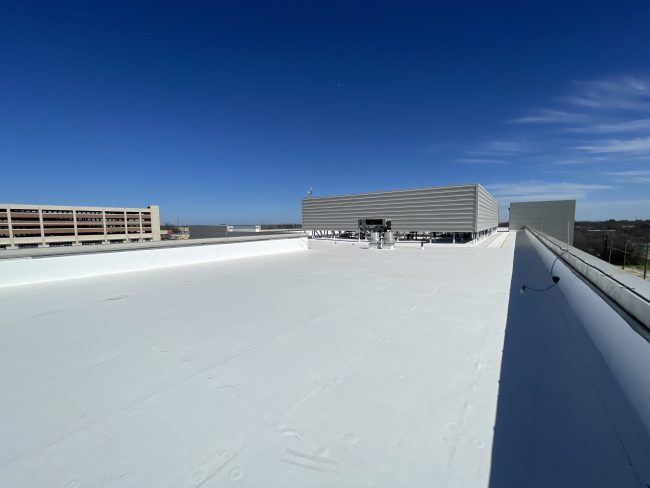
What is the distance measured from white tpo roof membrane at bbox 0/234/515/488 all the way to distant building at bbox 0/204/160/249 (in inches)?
2065

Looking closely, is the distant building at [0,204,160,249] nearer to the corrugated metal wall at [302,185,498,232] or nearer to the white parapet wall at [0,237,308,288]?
the corrugated metal wall at [302,185,498,232]

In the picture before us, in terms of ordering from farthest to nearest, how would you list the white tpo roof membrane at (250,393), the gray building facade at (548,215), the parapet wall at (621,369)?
the gray building facade at (548,215) < the parapet wall at (621,369) < the white tpo roof membrane at (250,393)

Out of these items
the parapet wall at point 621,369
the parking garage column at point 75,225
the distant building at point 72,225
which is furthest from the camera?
the parking garage column at point 75,225

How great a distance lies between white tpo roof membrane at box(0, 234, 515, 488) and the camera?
5.16ft

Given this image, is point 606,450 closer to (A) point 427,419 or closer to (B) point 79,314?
(A) point 427,419

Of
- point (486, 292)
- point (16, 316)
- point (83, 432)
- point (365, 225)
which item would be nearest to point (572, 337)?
point (486, 292)

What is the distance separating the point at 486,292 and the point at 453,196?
18.1 meters

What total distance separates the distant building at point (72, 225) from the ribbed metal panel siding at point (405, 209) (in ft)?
115

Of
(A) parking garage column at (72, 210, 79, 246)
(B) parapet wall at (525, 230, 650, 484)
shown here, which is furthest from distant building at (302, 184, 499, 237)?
(A) parking garage column at (72, 210, 79, 246)

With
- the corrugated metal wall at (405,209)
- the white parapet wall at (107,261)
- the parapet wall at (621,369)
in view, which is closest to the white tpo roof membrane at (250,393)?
the parapet wall at (621,369)

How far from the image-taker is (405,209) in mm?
24531

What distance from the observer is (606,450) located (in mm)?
1636

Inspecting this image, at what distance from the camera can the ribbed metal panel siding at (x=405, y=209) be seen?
21.3 meters

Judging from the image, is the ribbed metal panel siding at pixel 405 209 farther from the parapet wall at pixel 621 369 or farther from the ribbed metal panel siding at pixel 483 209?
the parapet wall at pixel 621 369
